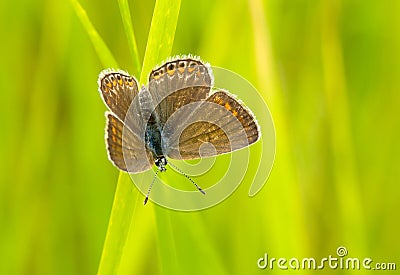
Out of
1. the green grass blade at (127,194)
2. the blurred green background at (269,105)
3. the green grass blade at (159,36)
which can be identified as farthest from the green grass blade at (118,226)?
the blurred green background at (269,105)

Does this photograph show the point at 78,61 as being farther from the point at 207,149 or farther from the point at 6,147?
the point at 207,149

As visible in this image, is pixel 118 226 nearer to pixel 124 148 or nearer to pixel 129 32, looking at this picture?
pixel 124 148

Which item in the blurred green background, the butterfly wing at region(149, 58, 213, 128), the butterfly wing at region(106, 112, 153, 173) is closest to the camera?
the butterfly wing at region(106, 112, 153, 173)

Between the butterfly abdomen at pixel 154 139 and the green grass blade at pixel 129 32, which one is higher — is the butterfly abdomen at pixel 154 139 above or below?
below
